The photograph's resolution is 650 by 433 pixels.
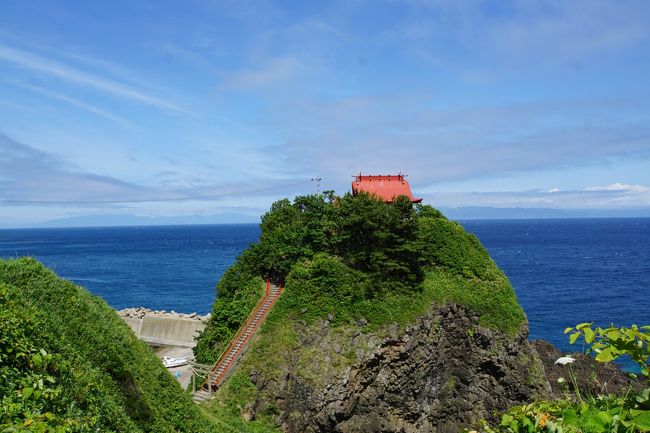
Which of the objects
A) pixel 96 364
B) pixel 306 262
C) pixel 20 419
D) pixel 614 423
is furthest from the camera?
pixel 306 262

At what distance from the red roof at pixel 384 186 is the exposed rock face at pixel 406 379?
32.1ft

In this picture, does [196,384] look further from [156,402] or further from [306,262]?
[156,402]

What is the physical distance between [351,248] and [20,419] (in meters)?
24.1

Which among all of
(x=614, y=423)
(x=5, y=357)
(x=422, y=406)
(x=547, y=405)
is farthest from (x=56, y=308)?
(x=422, y=406)

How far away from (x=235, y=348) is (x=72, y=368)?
16595 mm

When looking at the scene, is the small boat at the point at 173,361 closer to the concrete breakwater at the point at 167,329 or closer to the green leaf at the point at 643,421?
the concrete breakwater at the point at 167,329

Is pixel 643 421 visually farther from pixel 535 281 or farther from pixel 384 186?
pixel 535 281

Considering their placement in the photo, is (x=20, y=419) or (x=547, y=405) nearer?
(x=547, y=405)

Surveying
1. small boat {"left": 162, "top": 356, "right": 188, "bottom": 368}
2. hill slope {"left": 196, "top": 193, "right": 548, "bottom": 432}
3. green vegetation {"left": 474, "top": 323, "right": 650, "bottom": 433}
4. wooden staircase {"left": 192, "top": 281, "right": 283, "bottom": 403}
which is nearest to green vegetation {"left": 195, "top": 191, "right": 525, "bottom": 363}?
hill slope {"left": 196, "top": 193, "right": 548, "bottom": 432}

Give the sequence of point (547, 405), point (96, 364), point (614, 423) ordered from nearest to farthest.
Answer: point (614, 423), point (547, 405), point (96, 364)

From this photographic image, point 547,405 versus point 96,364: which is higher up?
point 547,405

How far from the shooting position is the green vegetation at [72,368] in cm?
756

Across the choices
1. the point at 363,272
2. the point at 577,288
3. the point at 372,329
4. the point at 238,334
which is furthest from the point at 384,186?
the point at 577,288

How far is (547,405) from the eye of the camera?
16.5 ft
